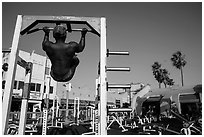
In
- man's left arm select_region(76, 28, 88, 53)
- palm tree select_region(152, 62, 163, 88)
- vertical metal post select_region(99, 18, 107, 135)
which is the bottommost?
vertical metal post select_region(99, 18, 107, 135)

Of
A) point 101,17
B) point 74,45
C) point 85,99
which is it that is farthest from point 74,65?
point 85,99

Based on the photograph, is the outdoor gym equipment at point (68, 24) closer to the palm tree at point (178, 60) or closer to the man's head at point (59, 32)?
the man's head at point (59, 32)

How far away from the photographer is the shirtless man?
1.64 metres

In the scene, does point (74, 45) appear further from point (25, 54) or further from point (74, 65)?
point (25, 54)

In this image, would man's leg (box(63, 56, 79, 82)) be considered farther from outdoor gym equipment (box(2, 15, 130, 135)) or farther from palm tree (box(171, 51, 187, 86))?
palm tree (box(171, 51, 187, 86))

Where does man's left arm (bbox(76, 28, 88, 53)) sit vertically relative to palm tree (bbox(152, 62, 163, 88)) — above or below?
below

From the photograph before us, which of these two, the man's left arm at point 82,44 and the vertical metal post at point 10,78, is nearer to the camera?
the vertical metal post at point 10,78

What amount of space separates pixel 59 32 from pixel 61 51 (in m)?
0.18

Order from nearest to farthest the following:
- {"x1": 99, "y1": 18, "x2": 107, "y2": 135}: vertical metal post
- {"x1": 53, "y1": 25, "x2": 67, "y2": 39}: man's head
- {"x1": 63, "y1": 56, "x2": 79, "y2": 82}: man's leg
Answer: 1. {"x1": 99, "y1": 18, "x2": 107, "y2": 135}: vertical metal post
2. {"x1": 53, "y1": 25, "x2": 67, "y2": 39}: man's head
3. {"x1": 63, "y1": 56, "x2": 79, "y2": 82}: man's leg

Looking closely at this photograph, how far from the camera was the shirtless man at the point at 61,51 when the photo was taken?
A: 5.39 feet

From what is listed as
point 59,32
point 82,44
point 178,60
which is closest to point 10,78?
point 59,32

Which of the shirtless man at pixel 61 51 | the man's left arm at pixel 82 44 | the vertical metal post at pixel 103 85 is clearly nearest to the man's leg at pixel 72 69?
the shirtless man at pixel 61 51

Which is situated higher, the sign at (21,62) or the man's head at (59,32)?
the man's head at (59,32)

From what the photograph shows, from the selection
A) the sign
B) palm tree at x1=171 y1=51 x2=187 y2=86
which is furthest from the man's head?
palm tree at x1=171 y1=51 x2=187 y2=86
